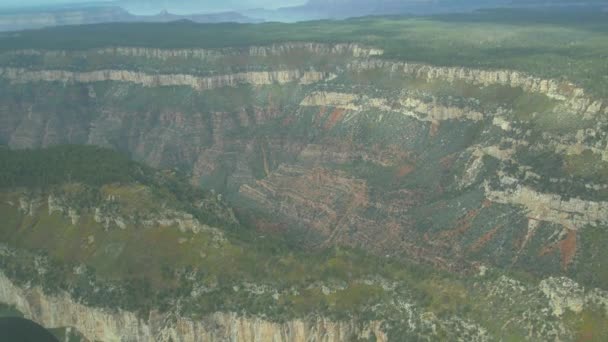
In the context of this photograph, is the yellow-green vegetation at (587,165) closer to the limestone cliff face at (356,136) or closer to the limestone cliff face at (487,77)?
the limestone cliff face at (356,136)

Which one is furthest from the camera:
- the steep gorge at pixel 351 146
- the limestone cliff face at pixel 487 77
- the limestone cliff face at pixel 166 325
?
the limestone cliff face at pixel 487 77

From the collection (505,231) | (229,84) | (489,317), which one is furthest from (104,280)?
(229,84)

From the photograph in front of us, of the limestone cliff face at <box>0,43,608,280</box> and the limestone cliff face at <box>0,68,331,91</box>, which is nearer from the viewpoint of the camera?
the limestone cliff face at <box>0,43,608,280</box>

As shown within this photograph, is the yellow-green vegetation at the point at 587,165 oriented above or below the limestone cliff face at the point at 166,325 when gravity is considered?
above

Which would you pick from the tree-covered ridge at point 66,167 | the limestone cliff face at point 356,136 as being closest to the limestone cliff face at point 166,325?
the limestone cliff face at point 356,136

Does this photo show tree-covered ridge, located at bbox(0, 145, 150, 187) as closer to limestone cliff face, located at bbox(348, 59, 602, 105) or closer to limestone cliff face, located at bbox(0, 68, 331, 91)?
limestone cliff face, located at bbox(348, 59, 602, 105)

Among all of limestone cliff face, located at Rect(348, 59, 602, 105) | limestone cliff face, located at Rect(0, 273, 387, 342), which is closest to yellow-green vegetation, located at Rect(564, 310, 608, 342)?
limestone cliff face, located at Rect(0, 273, 387, 342)
